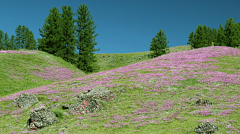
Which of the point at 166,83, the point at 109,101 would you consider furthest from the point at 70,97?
the point at 166,83

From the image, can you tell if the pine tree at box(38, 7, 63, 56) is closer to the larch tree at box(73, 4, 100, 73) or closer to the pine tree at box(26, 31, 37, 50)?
the larch tree at box(73, 4, 100, 73)

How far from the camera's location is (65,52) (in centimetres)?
6244

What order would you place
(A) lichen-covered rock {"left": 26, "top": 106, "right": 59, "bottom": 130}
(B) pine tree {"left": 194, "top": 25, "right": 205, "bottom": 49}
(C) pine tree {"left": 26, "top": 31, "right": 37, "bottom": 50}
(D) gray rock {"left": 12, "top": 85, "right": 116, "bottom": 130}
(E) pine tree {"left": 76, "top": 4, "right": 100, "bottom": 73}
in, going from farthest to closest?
1. (C) pine tree {"left": 26, "top": 31, "right": 37, "bottom": 50}
2. (B) pine tree {"left": 194, "top": 25, "right": 205, "bottom": 49}
3. (E) pine tree {"left": 76, "top": 4, "right": 100, "bottom": 73}
4. (D) gray rock {"left": 12, "top": 85, "right": 116, "bottom": 130}
5. (A) lichen-covered rock {"left": 26, "top": 106, "right": 59, "bottom": 130}

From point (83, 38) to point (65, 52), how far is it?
27.7ft

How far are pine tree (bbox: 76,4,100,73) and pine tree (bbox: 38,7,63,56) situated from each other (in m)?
7.50

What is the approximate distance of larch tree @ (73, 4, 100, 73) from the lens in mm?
60812

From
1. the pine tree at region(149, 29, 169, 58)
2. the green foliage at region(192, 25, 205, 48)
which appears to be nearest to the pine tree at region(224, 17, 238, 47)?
the green foliage at region(192, 25, 205, 48)

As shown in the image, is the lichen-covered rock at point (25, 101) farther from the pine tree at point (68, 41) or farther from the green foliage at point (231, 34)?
the green foliage at point (231, 34)

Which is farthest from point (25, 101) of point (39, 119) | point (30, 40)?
point (30, 40)

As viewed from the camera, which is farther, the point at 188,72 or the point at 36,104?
Result: the point at 188,72

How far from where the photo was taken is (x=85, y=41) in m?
62.1

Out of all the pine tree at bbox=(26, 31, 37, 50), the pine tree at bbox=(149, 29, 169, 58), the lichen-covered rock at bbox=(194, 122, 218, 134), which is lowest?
the lichen-covered rock at bbox=(194, 122, 218, 134)

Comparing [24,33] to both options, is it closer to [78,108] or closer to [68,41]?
[68,41]

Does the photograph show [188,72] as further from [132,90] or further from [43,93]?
[43,93]
